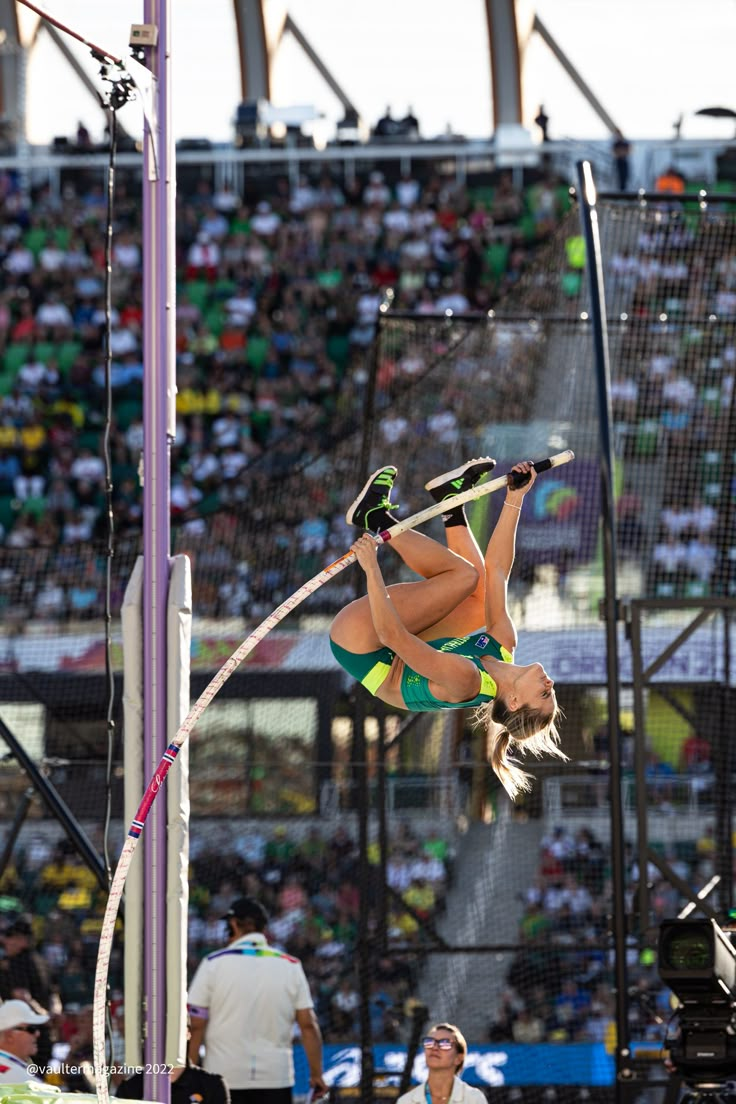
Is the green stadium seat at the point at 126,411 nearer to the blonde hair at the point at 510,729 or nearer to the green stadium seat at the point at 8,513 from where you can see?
the green stadium seat at the point at 8,513

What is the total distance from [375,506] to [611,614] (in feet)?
7.21

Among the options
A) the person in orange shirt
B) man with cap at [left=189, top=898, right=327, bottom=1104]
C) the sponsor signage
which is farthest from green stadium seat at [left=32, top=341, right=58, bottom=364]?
man with cap at [left=189, top=898, right=327, bottom=1104]

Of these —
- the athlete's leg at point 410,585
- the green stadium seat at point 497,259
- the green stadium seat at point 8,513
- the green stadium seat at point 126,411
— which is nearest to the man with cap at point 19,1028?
the athlete's leg at point 410,585

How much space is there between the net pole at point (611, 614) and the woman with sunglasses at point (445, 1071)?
2.67 feet

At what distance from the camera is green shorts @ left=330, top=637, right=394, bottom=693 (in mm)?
5895

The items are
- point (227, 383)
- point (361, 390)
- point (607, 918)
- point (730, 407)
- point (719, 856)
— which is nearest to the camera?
point (607, 918)

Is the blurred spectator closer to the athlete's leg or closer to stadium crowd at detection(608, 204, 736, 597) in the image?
stadium crowd at detection(608, 204, 736, 597)

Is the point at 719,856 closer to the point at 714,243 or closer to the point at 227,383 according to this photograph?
the point at 714,243

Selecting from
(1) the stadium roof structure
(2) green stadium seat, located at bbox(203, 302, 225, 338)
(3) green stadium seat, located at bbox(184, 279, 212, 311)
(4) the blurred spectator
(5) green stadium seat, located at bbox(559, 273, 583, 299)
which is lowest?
(5) green stadium seat, located at bbox(559, 273, 583, 299)

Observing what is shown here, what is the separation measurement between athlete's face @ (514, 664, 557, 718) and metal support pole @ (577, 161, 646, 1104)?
5.65 ft

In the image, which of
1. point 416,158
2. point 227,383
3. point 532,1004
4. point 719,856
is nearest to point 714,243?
point 719,856

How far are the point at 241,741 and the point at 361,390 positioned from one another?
25.9ft

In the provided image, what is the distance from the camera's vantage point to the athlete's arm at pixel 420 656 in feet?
17.9

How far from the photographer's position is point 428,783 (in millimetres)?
8859
